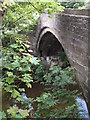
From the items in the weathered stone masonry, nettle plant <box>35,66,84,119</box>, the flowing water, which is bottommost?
the flowing water

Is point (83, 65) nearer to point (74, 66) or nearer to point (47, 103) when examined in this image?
point (74, 66)

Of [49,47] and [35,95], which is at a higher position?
→ [49,47]

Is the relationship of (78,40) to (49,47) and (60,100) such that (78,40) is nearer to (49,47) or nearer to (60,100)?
(60,100)

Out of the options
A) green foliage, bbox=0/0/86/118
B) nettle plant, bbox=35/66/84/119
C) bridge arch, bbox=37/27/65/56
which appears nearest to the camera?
green foliage, bbox=0/0/86/118

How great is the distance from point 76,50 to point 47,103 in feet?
3.68

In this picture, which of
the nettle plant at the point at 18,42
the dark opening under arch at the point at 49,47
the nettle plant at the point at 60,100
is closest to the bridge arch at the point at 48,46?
the dark opening under arch at the point at 49,47

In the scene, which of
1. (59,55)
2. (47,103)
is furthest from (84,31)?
(59,55)

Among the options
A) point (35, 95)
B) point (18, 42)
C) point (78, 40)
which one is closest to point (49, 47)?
point (35, 95)

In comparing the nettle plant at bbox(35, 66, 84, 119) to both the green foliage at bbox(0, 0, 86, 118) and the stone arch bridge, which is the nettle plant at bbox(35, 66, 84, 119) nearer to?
the green foliage at bbox(0, 0, 86, 118)

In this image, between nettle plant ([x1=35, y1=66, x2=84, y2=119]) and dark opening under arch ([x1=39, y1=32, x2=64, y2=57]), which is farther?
dark opening under arch ([x1=39, y1=32, x2=64, y2=57])

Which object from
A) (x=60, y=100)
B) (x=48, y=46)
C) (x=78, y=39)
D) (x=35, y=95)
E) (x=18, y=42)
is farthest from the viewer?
(x=48, y=46)

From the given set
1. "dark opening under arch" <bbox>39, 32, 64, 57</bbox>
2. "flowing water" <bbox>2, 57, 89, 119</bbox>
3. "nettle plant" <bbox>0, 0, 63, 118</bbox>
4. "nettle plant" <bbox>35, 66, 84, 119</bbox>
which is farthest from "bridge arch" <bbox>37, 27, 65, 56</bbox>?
"nettle plant" <bbox>0, 0, 63, 118</bbox>

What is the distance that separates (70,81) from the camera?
3969mm

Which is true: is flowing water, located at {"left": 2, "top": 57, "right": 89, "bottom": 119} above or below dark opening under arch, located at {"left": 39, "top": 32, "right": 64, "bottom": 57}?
below
